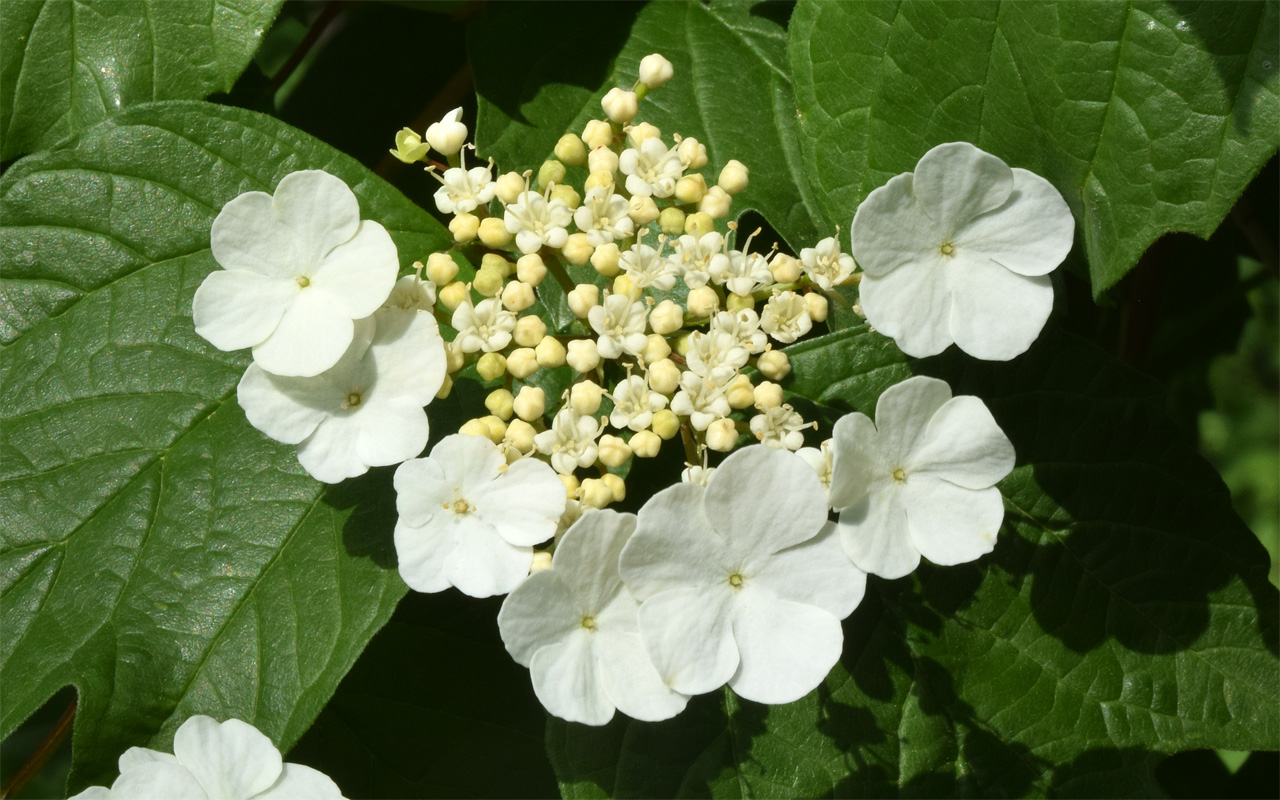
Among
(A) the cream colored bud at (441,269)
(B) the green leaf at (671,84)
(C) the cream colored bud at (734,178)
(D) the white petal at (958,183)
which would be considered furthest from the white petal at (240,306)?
(D) the white petal at (958,183)

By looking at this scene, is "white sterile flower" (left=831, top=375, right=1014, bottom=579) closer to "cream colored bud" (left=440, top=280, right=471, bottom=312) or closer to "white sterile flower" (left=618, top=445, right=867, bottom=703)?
"white sterile flower" (left=618, top=445, right=867, bottom=703)

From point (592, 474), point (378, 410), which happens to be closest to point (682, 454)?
point (592, 474)

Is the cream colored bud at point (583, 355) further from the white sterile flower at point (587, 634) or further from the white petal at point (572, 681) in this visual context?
the white petal at point (572, 681)

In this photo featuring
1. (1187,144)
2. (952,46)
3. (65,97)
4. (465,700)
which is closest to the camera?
(1187,144)

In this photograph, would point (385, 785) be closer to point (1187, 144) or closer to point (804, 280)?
point (804, 280)

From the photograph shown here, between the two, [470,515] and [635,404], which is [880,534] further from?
[470,515]

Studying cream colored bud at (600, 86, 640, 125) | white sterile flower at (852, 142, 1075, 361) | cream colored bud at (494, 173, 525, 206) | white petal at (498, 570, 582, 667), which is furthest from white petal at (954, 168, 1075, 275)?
white petal at (498, 570, 582, 667)
